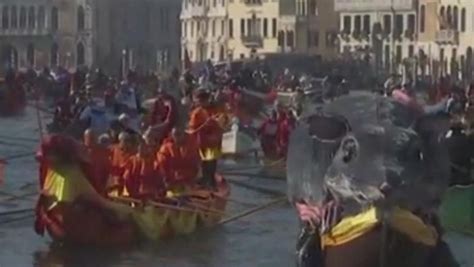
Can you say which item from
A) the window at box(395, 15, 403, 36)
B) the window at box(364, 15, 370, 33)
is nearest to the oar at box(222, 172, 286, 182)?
the window at box(395, 15, 403, 36)

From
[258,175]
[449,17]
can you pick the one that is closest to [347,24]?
[449,17]

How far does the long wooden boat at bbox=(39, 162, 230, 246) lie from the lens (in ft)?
61.1

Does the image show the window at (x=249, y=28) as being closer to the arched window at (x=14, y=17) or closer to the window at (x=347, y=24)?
the window at (x=347, y=24)

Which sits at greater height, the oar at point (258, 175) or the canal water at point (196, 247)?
the oar at point (258, 175)

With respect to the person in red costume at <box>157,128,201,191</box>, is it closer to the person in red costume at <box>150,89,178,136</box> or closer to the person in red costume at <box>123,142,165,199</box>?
the person in red costume at <box>123,142,165,199</box>

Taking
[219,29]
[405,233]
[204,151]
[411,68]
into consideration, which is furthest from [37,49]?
[405,233]

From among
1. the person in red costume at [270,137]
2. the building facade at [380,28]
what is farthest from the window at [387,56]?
the person in red costume at [270,137]

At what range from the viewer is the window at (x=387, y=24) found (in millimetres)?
107756

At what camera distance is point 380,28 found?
353 ft

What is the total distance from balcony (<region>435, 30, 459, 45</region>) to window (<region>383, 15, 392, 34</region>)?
26.0 ft

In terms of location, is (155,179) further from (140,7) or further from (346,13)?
(140,7)

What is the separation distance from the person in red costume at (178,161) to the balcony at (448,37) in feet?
258

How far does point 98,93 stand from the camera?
1975 inches

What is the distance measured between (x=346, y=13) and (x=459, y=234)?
91.4 m
